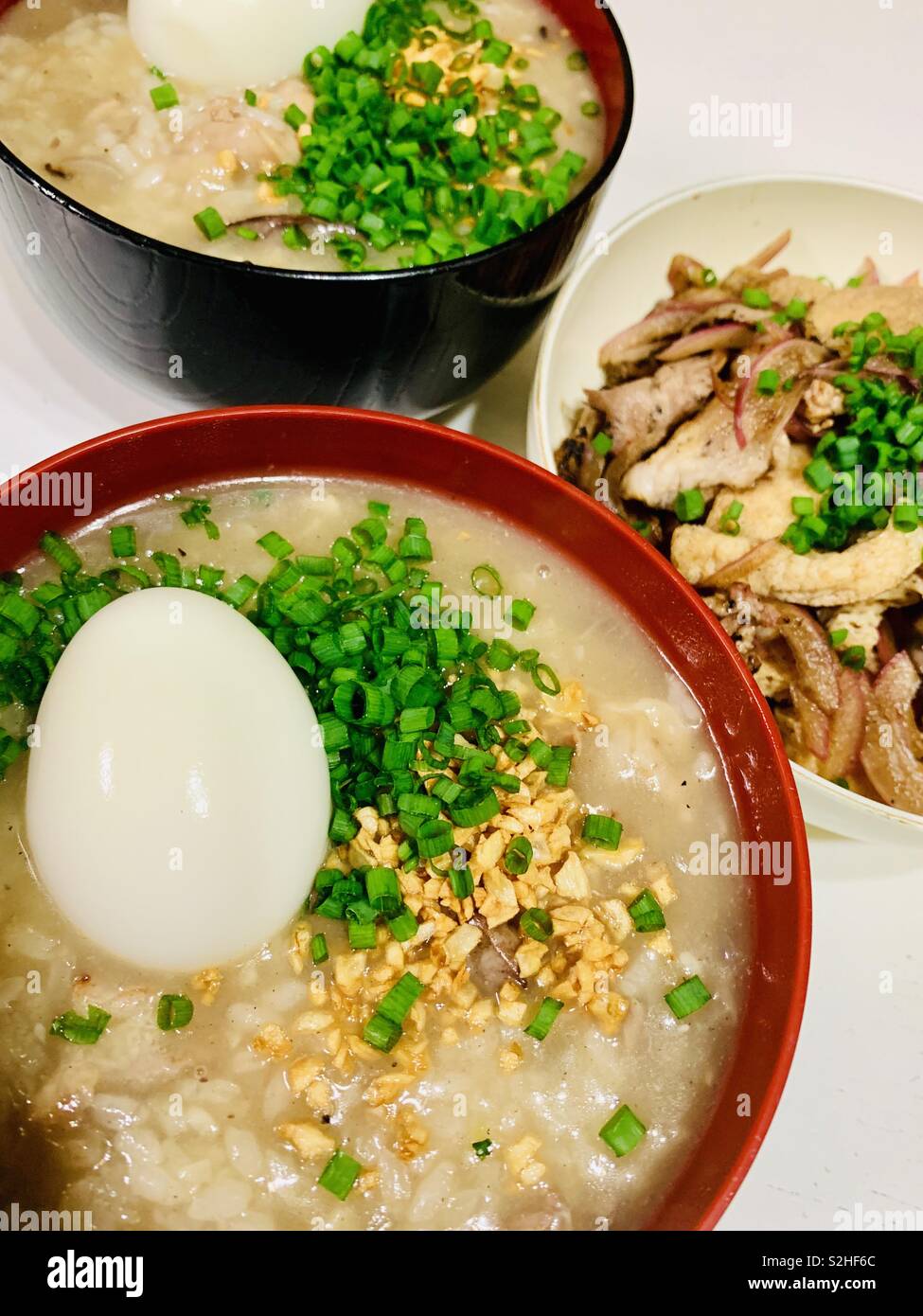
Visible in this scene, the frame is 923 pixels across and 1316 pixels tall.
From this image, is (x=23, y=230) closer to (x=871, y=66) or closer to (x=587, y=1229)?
(x=587, y=1229)

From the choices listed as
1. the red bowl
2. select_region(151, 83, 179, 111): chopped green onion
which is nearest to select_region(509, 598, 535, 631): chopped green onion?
the red bowl

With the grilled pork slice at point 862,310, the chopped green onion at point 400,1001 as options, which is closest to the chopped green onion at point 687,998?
the chopped green onion at point 400,1001

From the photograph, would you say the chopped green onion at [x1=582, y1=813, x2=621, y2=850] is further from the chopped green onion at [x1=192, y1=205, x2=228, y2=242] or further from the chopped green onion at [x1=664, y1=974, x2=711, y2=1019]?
the chopped green onion at [x1=192, y1=205, x2=228, y2=242]

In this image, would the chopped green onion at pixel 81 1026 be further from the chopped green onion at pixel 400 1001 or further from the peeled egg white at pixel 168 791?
the chopped green onion at pixel 400 1001

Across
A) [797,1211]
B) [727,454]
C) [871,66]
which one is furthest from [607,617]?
[871,66]

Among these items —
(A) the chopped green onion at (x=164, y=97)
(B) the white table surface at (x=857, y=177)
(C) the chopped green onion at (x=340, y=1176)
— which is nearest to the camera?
(C) the chopped green onion at (x=340, y=1176)

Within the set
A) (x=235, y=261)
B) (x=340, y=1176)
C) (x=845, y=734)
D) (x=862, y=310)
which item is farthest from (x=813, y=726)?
(x=235, y=261)

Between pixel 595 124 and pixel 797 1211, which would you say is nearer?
pixel 797 1211

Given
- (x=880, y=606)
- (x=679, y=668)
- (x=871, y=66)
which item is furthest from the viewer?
(x=871, y=66)
